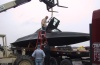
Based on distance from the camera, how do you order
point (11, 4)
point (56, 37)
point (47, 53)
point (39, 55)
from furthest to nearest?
point (11, 4) < point (56, 37) < point (47, 53) < point (39, 55)

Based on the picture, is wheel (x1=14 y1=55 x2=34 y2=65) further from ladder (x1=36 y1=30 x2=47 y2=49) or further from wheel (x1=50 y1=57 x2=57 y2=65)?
wheel (x1=50 y1=57 x2=57 y2=65)

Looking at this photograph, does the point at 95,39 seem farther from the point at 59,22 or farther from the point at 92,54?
the point at 59,22

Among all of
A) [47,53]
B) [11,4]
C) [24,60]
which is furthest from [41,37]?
[11,4]

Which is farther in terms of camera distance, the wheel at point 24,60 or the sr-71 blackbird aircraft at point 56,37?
the sr-71 blackbird aircraft at point 56,37

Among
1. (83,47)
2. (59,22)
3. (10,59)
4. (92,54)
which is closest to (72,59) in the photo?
(83,47)

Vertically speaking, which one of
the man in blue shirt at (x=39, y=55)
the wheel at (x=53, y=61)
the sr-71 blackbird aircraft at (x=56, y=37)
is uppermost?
the sr-71 blackbird aircraft at (x=56, y=37)

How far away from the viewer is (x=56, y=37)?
17.7m

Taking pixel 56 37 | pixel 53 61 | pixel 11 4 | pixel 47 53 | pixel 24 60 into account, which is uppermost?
pixel 11 4

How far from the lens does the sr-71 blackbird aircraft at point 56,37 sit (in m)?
17.8

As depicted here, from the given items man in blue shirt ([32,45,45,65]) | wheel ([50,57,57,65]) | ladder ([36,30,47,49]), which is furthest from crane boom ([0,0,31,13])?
man in blue shirt ([32,45,45,65])

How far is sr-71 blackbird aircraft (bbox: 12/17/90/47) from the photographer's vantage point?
17766 millimetres

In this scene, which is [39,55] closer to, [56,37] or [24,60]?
[24,60]

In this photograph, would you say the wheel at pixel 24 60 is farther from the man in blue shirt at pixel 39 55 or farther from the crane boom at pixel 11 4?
the crane boom at pixel 11 4

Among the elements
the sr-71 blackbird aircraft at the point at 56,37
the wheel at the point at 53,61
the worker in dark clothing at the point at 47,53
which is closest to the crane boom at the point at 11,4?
the sr-71 blackbird aircraft at the point at 56,37
